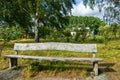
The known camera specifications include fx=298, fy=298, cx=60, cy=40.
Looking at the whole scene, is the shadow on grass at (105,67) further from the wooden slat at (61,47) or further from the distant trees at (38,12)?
the distant trees at (38,12)

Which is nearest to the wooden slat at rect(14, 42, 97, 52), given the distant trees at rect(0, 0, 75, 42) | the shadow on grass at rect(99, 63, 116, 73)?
the shadow on grass at rect(99, 63, 116, 73)

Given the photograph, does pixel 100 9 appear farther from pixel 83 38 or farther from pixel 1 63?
pixel 83 38

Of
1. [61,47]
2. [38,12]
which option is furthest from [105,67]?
[38,12]

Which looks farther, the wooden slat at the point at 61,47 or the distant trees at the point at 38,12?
the distant trees at the point at 38,12

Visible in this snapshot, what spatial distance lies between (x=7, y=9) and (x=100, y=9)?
387 inches

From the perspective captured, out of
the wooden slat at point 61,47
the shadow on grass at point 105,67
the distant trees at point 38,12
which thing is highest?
the distant trees at point 38,12

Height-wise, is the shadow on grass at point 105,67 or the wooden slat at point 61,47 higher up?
the wooden slat at point 61,47

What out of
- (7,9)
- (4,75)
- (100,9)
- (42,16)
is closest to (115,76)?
(4,75)

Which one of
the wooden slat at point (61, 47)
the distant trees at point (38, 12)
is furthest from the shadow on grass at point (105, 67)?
the distant trees at point (38, 12)

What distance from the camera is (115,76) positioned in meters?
9.05

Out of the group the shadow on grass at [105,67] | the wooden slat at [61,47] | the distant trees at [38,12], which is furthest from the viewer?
the distant trees at [38,12]

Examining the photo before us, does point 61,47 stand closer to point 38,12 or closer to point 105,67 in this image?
point 105,67

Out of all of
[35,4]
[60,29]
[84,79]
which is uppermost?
[35,4]

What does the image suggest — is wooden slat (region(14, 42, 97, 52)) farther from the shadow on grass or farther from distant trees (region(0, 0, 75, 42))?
distant trees (region(0, 0, 75, 42))
